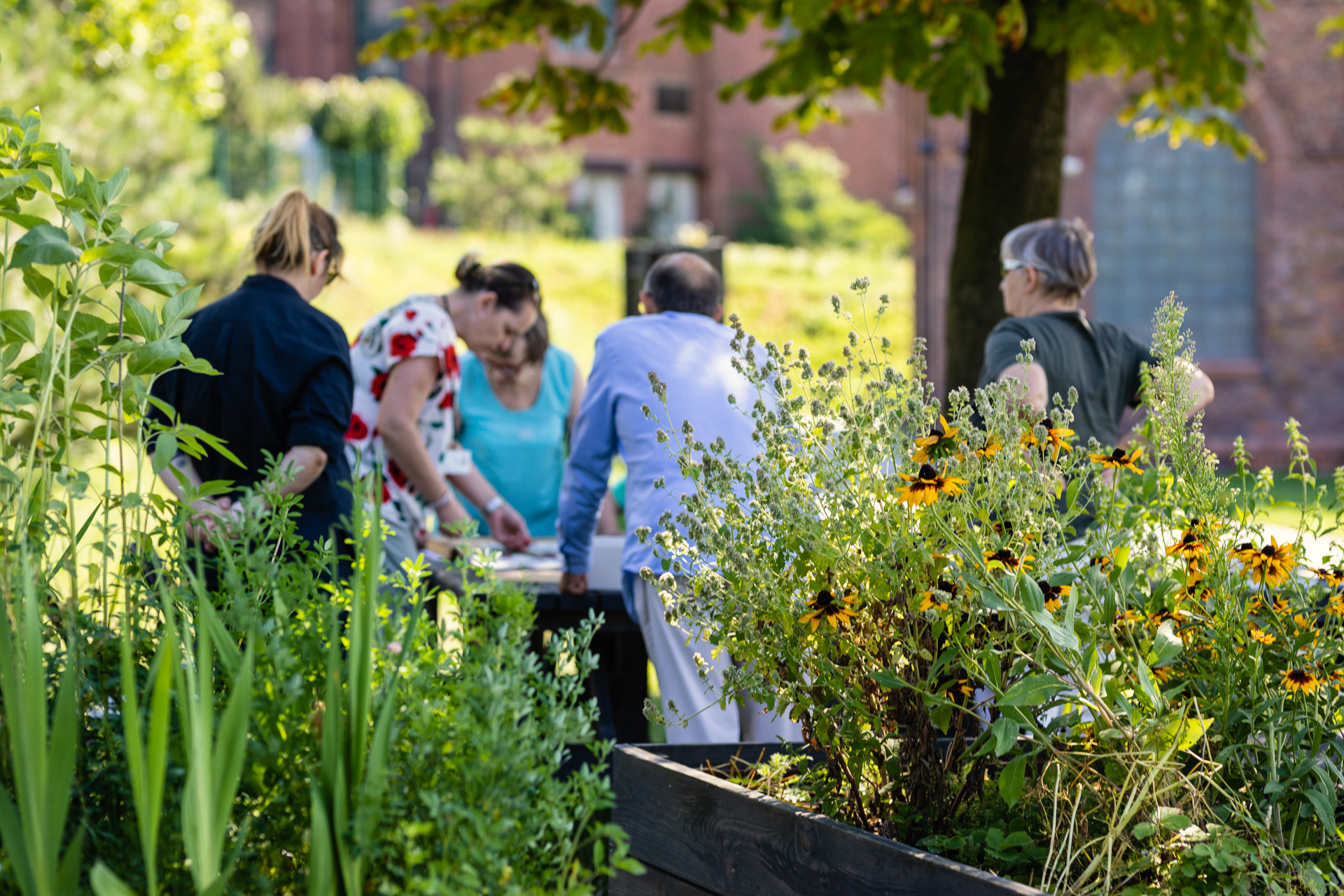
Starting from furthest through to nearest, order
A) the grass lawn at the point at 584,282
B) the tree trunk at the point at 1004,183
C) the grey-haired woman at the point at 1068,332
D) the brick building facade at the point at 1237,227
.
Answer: the grass lawn at the point at 584,282 → the brick building facade at the point at 1237,227 → the tree trunk at the point at 1004,183 → the grey-haired woman at the point at 1068,332

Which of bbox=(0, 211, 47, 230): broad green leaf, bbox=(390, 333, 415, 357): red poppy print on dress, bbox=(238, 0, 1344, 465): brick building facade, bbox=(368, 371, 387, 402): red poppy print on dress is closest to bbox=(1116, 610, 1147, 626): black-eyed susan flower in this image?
bbox=(0, 211, 47, 230): broad green leaf

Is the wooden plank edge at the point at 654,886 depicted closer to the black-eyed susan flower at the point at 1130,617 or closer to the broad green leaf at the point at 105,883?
the black-eyed susan flower at the point at 1130,617

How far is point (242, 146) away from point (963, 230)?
16.6 metres

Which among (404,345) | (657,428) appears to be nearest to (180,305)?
(657,428)

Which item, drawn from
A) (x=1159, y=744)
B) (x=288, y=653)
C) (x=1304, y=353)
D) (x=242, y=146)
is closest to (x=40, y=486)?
(x=288, y=653)

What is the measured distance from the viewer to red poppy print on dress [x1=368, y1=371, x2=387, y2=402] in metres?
3.67

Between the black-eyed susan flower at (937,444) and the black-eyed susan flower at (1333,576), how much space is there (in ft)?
2.00

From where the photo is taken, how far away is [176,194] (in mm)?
14156

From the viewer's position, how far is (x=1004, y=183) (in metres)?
5.29

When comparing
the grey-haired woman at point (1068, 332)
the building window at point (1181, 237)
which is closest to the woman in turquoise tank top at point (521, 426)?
the grey-haired woman at point (1068, 332)

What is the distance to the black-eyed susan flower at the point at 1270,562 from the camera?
1873mm

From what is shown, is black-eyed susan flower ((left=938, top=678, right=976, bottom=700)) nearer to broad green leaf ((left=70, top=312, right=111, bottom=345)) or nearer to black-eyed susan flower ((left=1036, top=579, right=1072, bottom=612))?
black-eyed susan flower ((left=1036, top=579, right=1072, bottom=612))

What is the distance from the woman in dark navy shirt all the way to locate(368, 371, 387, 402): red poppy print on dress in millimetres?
595

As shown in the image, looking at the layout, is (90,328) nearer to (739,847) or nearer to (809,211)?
(739,847)
